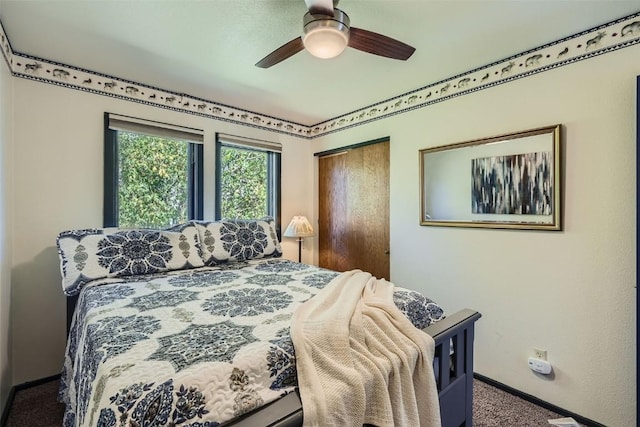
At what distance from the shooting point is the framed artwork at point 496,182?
6.33 feet

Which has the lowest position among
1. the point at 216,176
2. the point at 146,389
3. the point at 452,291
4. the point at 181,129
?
the point at 452,291

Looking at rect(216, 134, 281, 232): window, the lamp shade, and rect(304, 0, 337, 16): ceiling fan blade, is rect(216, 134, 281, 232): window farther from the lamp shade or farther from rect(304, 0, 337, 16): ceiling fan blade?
rect(304, 0, 337, 16): ceiling fan blade

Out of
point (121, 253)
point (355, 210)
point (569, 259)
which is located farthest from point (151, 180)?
point (569, 259)

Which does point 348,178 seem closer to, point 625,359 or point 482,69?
point 482,69

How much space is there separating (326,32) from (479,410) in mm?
2351

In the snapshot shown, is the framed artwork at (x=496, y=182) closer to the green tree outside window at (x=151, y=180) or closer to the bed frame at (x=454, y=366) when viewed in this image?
the bed frame at (x=454, y=366)

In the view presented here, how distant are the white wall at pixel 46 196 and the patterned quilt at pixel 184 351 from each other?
717 mm

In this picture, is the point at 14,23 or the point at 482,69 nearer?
the point at 14,23

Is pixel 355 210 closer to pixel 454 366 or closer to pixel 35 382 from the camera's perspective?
pixel 454 366

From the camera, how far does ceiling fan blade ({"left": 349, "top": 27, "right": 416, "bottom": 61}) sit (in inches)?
57.8

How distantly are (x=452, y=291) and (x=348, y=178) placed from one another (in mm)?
1556

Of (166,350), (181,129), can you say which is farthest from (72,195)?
(166,350)

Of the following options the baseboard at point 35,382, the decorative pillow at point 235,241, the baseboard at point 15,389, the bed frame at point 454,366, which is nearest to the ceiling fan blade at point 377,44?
the bed frame at point 454,366

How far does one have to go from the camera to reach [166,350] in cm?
95
